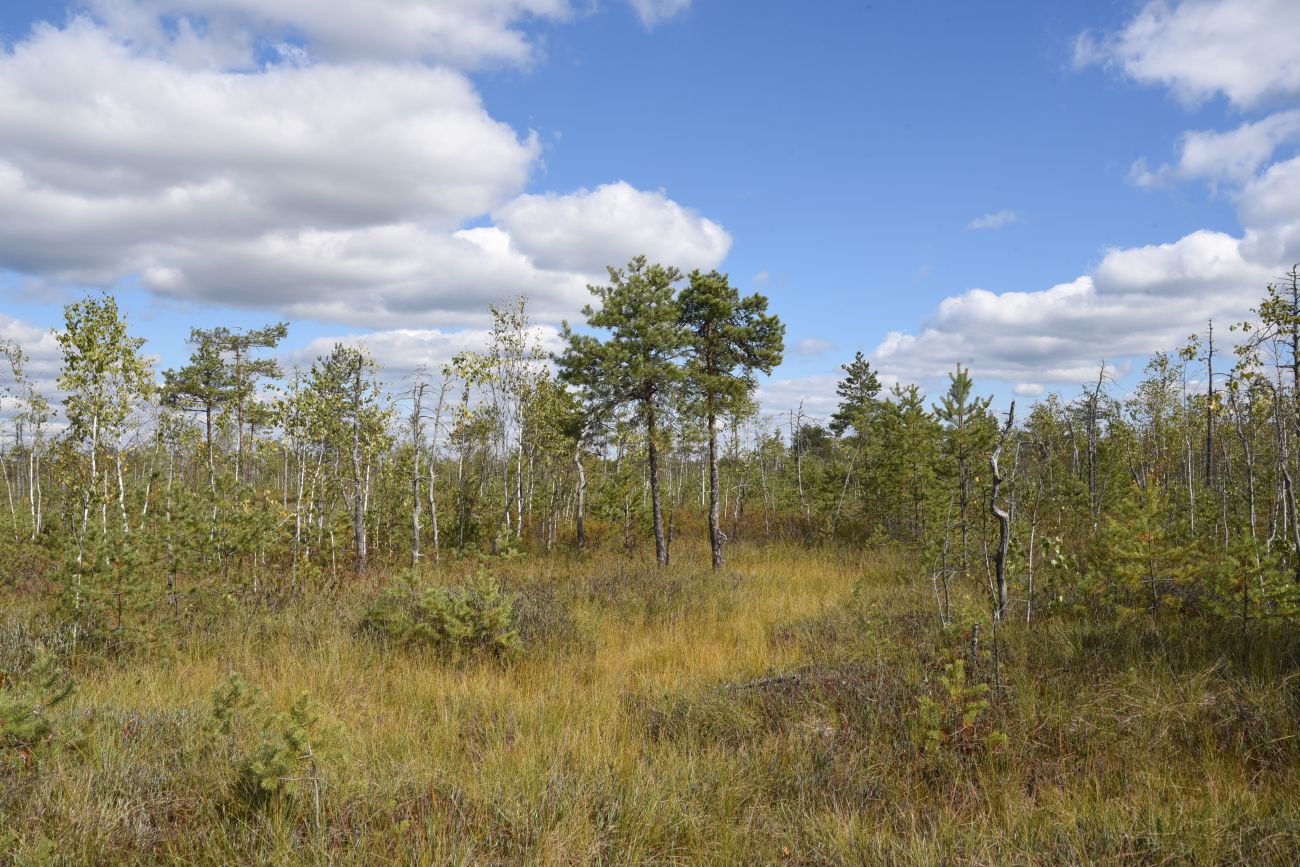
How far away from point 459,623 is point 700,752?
12.5 ft

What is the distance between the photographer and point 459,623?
768 centimetres

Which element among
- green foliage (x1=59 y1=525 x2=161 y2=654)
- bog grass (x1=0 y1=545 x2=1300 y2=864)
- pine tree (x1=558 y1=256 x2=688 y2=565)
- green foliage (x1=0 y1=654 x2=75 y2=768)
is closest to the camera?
bog grass (x1=0 y1=545 x2=1300 y2=864)

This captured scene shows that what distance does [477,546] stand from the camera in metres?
18.2

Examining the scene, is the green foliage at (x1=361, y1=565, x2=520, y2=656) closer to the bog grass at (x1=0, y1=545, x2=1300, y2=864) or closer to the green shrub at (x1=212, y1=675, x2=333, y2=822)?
the bog grass at (x1=0, y1=545, x2=1300, y2=864)

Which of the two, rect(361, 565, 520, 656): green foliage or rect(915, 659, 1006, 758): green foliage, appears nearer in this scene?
rect(915, 659, 1006, 758): green foliage

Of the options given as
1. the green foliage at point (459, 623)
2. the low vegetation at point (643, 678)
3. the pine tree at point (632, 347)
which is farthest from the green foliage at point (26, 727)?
the pine tree at point (632, 347)

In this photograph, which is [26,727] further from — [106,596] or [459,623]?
[106,596]

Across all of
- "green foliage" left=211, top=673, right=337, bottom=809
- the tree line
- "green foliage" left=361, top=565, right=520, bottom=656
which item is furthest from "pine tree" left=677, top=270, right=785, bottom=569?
"green foliage" left=211, top=673, right=337, bottom=809

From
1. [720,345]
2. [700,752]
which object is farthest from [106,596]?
[720,345]

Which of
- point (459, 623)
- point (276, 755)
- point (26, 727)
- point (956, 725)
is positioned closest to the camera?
point (276, 755)

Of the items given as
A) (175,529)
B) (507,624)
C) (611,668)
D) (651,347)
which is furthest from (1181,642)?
(175,529)

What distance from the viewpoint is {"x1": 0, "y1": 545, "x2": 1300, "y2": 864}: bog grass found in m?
3.49

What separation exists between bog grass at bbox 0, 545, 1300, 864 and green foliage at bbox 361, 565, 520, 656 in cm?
22

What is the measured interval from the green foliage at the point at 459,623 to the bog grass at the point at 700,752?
225 mm
